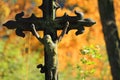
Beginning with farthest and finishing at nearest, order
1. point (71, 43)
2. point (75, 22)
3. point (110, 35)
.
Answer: point (71, 43) < point (75, 22) < point (110, 35)

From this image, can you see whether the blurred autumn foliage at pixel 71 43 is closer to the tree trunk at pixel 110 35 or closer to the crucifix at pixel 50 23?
the crucifix at pixel 50 23

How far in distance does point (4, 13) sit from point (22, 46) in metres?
2.73

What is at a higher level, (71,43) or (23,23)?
(23,23)

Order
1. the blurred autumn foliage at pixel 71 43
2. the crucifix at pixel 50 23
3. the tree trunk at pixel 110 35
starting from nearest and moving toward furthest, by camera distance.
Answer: the tree trunk at pixel 110 35 → the crucifix at pixel 50 23 → the blurred autumn foliage at pixel 71 43

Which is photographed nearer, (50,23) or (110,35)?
(110,35)

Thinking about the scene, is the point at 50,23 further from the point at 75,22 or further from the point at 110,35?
the point at 110,35

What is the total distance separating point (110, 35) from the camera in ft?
24.9

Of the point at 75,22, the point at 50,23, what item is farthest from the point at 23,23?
the point at 75,22

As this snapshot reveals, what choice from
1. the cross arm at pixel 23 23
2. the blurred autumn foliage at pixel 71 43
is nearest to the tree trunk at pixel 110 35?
the cross arm at pixel 23 23

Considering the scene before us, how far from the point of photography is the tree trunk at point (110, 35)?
7.54 metres

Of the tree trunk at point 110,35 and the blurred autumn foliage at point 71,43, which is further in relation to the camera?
the blurred autumn foliage at point 71,43

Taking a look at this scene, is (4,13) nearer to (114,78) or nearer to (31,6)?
(31,6)

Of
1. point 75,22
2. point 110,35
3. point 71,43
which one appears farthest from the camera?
point 71,43

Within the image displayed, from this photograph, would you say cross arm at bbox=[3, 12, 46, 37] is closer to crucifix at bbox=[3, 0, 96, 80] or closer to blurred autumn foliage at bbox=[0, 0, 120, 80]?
crucifix at bbox=[3, 0, 96, 80]
